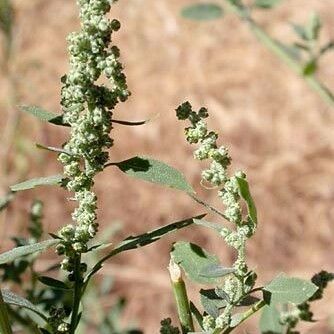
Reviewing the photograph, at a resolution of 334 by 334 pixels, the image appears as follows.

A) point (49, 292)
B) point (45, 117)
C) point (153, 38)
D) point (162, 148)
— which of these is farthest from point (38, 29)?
point (45, 117)

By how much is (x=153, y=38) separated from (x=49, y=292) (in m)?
4.57

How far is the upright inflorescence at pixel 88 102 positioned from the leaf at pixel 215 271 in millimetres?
126

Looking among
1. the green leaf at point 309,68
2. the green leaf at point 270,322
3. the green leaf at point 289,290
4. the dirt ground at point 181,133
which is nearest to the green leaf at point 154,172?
the green leaf at point 289,290

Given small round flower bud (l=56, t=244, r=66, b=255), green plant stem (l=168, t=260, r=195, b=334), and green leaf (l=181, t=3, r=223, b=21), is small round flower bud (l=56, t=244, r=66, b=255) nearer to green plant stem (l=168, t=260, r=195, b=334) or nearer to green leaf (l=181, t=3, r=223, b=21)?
green plant stem (l=168, t=260, r=195, b=334)

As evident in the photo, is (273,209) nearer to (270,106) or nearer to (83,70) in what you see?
(270,106)

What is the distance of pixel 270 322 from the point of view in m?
1.28

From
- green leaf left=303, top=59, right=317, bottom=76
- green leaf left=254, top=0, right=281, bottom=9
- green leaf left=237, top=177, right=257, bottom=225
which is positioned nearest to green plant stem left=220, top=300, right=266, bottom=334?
green leaf left=237, top=177, right=257, bottom=225

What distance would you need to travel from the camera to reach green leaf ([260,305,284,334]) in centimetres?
127

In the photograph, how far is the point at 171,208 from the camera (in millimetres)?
4742

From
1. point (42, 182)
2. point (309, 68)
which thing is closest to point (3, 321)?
point (42, 182)

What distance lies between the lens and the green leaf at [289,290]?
0.92 m

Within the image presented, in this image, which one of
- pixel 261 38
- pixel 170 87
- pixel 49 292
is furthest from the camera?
pixel 170 87

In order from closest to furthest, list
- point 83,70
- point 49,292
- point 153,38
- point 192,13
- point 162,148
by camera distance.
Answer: point 83,70
point 49,292
point 192,13
point 162,148
point 153,38

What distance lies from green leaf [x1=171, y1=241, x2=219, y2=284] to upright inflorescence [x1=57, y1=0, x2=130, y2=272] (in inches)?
4.7
